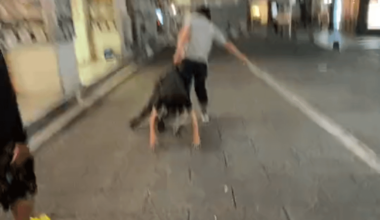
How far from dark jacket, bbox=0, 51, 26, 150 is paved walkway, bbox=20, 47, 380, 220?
143cm

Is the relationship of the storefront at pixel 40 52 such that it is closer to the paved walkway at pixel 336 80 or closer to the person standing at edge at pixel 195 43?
the person standing at edge at pixel 195 43

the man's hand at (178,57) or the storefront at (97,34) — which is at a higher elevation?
the man's hand at (178,57)

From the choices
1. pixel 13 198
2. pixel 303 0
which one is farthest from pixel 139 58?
pixel 303 0

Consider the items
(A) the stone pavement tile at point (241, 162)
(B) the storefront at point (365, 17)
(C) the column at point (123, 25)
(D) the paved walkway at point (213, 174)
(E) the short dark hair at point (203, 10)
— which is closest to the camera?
(D) the paved walkway at point (213, 174)

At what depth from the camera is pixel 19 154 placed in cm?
292

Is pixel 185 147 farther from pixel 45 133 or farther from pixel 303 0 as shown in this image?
pixel 303 0

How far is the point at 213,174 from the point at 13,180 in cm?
252

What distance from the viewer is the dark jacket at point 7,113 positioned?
283 centimetres

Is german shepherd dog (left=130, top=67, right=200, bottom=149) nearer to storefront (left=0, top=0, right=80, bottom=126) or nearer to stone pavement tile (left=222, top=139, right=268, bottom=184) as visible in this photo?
stone pavement tile (left=222, top=139, right=268, bottom=184)

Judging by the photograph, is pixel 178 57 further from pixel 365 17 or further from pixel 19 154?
pixel 365 17

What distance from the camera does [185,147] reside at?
5.99 m

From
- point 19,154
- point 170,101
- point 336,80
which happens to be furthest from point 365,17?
point 19,154

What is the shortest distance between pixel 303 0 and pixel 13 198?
1258 inches

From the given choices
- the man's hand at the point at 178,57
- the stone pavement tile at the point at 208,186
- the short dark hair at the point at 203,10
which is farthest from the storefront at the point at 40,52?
the stone pavement tile at the point at 208,186
